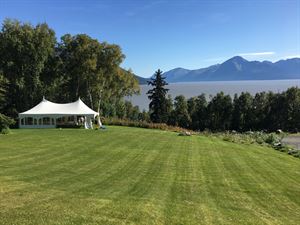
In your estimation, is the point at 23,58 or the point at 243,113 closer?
the point at 23,58

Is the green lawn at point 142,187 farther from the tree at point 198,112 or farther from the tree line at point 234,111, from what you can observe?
the tree at point 198,112

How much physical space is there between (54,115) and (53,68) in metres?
11.6

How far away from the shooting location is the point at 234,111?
180 feet

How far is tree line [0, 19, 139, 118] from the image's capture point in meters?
39.3

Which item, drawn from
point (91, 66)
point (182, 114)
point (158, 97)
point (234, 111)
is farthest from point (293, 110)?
point (91, 66)

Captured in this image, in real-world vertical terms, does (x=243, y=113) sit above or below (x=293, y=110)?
below

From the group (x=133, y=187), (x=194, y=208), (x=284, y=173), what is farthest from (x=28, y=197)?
(x=284, y=173)

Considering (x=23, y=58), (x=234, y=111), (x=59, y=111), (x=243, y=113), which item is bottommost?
(x=243, y=113)

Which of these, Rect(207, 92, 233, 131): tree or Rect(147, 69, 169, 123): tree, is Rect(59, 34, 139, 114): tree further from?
Rect(207, 92, 233, 131): tree

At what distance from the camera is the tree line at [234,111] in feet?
172

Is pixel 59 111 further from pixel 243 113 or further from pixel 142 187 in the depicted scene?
pixel 243 113

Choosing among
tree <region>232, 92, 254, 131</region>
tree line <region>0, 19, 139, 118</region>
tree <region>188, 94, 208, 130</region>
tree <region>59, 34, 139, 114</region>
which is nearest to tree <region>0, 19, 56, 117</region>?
tree line <region>0, 19, 139, 118</region>

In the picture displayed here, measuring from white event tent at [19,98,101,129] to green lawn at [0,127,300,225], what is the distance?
568 inches

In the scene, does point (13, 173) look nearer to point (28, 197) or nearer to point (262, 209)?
point (28, 197)
